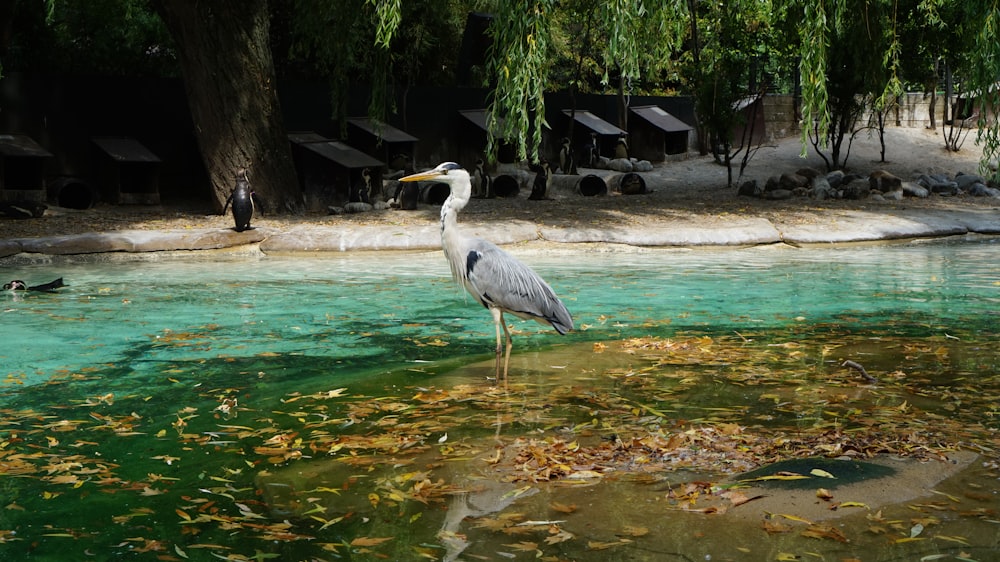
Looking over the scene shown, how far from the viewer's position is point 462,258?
6.98 metres

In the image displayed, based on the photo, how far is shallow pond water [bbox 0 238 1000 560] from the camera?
154 inches

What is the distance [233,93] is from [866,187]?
12095mm

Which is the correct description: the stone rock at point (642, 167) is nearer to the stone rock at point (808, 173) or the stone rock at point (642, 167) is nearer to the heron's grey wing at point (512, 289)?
the stone rock at point (808, 173)

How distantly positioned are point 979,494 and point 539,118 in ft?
13.1

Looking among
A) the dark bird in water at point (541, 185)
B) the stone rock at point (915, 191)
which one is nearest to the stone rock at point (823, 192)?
the stone rock at point (915, 191)

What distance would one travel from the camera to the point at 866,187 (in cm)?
2022

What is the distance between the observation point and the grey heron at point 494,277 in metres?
6.78

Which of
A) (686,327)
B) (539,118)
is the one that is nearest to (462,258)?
Result: (539,118)

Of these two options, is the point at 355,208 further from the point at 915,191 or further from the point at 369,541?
the point at 369,541

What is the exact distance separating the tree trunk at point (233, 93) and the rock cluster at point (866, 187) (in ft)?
30.1

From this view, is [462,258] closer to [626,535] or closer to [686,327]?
[686,327]

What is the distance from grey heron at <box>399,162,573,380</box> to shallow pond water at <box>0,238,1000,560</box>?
15.8 inches

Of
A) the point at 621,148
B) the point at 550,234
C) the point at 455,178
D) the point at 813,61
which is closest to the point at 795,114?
the point at 621,148

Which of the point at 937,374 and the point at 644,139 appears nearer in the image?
the point at 937,374
